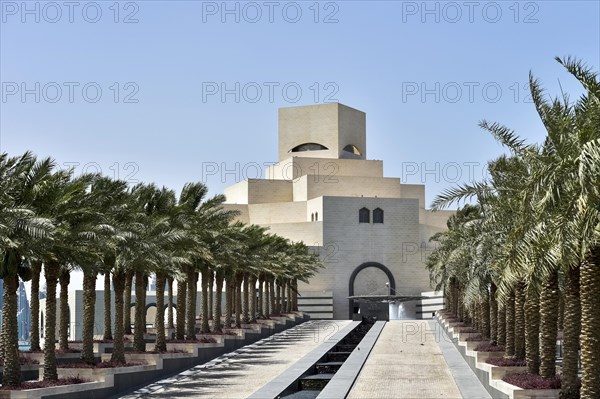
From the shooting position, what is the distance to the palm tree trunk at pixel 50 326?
2100 centimetres

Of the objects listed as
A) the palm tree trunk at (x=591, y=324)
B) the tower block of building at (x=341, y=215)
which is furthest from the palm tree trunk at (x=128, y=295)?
the tower block of building at (x=341, y=215)

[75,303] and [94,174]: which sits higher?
[94,174]

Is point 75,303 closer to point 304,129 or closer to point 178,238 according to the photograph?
point 304,129

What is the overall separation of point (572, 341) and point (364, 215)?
68047 millimetres

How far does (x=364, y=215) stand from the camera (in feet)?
276

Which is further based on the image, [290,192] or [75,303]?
[290,192]

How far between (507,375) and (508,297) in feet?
14.3

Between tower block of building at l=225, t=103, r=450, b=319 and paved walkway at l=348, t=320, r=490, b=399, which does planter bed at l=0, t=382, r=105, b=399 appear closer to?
paved walkway at l=348, t=320, r=490, b=399

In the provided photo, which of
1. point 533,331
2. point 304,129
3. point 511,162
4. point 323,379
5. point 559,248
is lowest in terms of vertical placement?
point 323,379

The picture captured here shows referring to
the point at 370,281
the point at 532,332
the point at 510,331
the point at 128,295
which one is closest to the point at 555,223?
the point at 532,332

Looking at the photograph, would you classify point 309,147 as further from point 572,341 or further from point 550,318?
point 572,341

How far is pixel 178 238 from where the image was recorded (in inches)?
1088

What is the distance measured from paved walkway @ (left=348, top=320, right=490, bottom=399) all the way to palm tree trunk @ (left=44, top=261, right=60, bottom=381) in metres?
6.55

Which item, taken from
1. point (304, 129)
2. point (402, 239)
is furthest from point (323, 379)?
point (304, 129)
